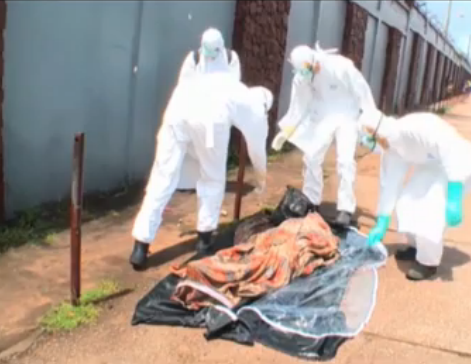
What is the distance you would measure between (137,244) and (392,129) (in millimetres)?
1875

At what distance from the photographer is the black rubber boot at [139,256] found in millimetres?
4833

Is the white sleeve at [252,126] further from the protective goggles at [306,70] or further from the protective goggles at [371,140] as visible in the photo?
the protective goggles at [306,70]

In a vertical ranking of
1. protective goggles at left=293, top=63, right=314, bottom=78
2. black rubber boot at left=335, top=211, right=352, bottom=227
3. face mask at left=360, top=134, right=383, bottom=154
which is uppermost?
protective goggles at left=293, top=63, right=314, bottom=78

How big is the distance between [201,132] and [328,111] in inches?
60.7

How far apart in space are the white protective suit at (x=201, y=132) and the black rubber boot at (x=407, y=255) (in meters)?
1.33

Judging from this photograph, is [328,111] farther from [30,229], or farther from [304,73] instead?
[30,229]

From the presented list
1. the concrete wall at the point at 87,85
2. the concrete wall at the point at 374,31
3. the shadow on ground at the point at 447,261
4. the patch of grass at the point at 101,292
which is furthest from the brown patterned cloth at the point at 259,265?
the concrete wall at the point at 374,31

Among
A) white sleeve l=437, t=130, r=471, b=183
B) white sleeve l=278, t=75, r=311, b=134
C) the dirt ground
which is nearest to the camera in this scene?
the dirt ground

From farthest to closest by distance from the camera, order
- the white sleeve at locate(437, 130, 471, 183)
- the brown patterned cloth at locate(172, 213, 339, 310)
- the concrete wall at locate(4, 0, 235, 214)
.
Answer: the concrete wall at locate(4, 0, 235, 214) → the white sleeve at locate(437, 130, 471, 183) → the brown patterned cloth at locate(172, 213, 339, 310)

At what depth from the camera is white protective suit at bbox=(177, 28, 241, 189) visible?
4910mm

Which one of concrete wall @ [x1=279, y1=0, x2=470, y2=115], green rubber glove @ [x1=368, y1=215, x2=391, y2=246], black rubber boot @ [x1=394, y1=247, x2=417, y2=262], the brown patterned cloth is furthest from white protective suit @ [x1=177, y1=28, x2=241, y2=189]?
concrete wall @ [x1=279, y1=0, x2=470, y2=115]

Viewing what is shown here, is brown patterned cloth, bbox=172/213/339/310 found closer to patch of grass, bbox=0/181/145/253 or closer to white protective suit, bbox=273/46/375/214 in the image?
white protective suit, bbox=273/46/375/214

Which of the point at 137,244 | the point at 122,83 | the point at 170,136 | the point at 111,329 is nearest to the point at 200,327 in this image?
the point at 111,329

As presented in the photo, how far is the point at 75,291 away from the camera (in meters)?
4.11
